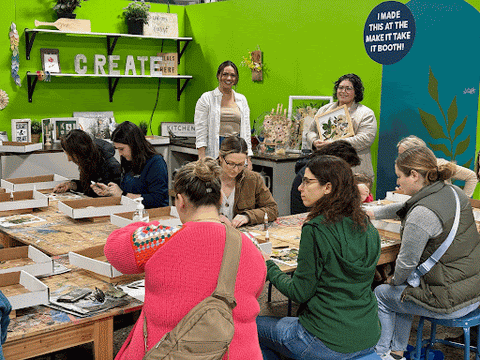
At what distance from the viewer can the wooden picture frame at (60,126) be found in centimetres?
656

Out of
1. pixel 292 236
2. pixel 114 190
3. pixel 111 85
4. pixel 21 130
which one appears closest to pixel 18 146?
pixel 21 130

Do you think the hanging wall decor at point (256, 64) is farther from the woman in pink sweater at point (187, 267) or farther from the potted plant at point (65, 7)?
the woman in pink sweater at point (187, 267)

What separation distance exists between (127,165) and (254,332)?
2478mm

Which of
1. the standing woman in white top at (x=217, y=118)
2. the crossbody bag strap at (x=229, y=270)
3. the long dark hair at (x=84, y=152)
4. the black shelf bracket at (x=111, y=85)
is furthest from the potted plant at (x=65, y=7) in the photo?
the crossbody bag strap at (x=229, y=270)

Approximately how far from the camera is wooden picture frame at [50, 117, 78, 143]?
21.5 feet

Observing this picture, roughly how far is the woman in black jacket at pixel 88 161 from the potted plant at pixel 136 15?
2.99 metres

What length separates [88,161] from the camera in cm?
426

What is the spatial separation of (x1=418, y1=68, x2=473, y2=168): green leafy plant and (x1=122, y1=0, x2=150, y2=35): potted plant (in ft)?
11.8

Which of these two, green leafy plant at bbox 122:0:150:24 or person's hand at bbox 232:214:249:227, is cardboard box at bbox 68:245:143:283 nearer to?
person's hand at bbox 232:214:249:227

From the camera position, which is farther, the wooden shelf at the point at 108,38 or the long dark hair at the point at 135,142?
the wooden shelf at the point at 108,38

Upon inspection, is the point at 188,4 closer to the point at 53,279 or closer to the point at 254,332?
the point at 53,279

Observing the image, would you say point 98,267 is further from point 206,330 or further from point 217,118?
point 217,118

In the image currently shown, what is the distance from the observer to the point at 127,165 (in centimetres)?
416

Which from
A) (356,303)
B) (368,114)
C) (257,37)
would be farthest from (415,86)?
(356,303)
